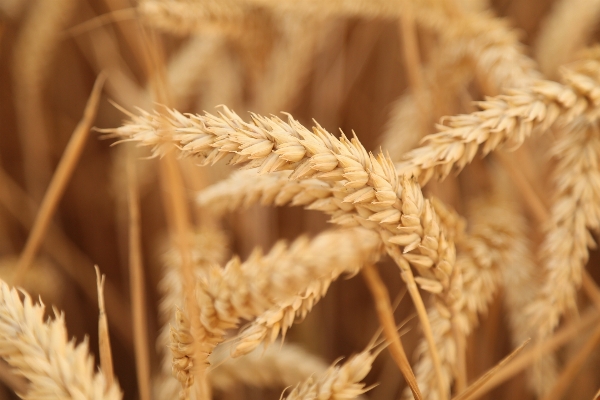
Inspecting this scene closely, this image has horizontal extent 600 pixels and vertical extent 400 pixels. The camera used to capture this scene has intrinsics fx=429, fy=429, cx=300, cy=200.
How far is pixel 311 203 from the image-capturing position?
1.23 feet

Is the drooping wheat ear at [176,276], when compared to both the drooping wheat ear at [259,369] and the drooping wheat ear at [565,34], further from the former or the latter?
the drooping wheat ear at [565,34]

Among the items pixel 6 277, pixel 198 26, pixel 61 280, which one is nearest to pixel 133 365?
pixel 61 280

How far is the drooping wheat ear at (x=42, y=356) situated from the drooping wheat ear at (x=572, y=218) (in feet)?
1.32

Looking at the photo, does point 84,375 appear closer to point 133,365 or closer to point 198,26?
point 198,26

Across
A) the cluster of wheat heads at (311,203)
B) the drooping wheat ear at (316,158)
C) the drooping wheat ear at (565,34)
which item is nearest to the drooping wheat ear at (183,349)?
the cluster of wheat heads at (311,203)

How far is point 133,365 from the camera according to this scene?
984mm

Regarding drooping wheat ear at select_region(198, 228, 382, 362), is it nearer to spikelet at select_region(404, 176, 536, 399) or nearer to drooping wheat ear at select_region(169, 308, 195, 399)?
drooping wheat ear at select_region(169, 308, 195, 399)

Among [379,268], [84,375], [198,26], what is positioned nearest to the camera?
[84,375]

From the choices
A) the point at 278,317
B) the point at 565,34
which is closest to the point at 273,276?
the point at 278,317

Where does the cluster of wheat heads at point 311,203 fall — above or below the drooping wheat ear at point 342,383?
above

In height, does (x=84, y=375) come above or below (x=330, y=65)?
below

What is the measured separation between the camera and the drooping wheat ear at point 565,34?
2.36 feet

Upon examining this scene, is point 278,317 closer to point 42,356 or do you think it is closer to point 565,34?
point 42,356

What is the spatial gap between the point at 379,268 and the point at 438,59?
493 mm
